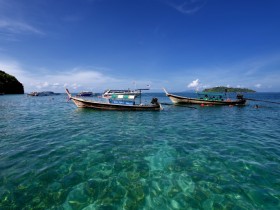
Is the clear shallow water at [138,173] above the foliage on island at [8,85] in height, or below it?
below

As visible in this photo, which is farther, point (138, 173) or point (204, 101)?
point (204, 101)

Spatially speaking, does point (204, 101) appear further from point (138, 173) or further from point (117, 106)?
point (138, 173)

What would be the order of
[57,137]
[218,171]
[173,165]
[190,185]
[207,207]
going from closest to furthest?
[207,207] < [190,185] < [218,171] < [173,165] < [57,137]

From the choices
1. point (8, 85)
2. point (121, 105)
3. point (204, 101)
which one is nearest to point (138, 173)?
point (121, 105)

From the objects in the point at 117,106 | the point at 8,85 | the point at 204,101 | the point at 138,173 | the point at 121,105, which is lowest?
the point at 138,173

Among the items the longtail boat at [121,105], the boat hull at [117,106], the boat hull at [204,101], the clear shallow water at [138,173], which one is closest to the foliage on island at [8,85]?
the boat hull at [117,106]

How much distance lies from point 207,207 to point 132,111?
2586 centimetres

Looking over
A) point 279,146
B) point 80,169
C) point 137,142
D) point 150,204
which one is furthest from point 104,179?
point 279,146

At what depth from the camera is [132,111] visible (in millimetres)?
31312

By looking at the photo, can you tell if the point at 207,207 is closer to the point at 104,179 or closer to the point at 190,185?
the point at 190,185

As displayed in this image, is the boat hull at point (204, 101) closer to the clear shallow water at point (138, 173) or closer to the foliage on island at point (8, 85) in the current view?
the clear shallow water at point (138, 173)

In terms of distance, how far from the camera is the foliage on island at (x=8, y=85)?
130625 millimetres

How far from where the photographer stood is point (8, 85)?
13538 centimetres

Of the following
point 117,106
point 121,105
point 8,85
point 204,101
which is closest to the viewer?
point 121,105
